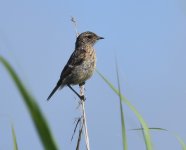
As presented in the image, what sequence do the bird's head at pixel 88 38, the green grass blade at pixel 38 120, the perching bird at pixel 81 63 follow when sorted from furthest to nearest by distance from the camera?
the bird's head at pixel 88 38 < the perching bird at pixel 81 63 < the green grass blade at pixel 38 120

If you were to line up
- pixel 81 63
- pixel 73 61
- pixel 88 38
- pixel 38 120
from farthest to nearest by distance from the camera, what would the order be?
pixel 88 38
pixel 73 61
pixel 81 63
pixel 38 120

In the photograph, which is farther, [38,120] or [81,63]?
[81,63]

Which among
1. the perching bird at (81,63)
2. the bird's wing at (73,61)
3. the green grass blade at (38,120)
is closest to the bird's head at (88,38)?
the perching bird at (81,63)

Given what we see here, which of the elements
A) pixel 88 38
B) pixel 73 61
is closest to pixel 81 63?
pixel 73 61

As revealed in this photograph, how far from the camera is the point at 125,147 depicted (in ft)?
9.00

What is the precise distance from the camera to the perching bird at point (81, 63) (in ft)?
28.6

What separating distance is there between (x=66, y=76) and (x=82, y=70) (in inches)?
19.0

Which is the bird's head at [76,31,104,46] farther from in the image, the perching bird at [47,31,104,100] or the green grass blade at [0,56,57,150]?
the green grass blade at [0,56,57,150]

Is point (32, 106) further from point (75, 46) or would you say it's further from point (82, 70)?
point (75, 46)

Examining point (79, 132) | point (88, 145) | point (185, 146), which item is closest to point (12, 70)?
point (185, 146)

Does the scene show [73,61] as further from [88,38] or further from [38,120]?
[38,120]

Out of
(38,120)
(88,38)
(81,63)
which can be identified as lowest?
(38,120)

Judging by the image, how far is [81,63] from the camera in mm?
8875

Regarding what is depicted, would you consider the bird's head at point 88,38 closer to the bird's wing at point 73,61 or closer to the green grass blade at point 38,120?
the bird's wing at point 73,61
